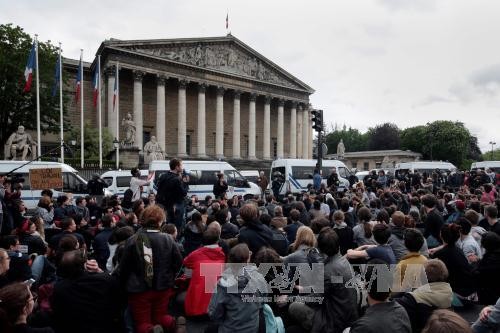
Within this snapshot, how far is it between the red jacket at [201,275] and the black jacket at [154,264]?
0.47 m

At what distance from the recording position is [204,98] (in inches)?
1839

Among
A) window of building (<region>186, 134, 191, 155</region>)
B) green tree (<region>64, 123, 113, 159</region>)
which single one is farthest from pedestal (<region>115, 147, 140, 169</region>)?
window of building (<region>186, 134, 191, 155</region>)

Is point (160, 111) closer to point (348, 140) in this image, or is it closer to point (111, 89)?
point (111, 89)

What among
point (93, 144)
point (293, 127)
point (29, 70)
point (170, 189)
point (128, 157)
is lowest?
point (170, 189)

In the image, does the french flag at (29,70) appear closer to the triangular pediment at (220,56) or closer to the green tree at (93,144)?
the green tree at (93,144)

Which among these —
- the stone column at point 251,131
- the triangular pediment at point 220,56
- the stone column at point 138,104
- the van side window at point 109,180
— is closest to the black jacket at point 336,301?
the van side window at point 109,180

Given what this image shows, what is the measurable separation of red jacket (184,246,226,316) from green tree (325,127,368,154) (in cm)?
10126

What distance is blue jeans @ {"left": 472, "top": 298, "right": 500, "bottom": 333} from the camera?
3.54 m

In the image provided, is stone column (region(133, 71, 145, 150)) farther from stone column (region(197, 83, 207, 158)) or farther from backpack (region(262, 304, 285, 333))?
backpack (region(262, 304, 285, 333))

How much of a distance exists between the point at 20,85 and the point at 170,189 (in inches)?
1246

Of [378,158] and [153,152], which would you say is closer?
[153,152]

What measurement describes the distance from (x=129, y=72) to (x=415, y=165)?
2918 cm

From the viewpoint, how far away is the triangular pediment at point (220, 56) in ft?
138

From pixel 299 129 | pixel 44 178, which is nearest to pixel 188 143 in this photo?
pixel 299 129
